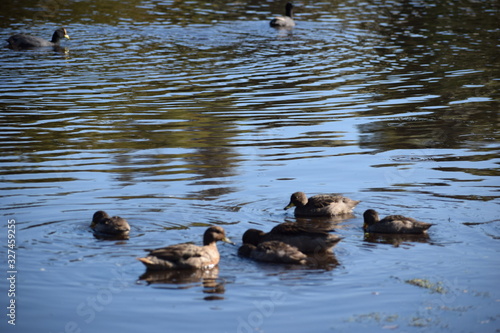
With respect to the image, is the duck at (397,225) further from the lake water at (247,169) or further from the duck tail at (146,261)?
the duck tail at (146,261)

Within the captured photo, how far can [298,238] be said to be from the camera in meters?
11.9

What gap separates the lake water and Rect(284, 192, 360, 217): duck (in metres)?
0.26

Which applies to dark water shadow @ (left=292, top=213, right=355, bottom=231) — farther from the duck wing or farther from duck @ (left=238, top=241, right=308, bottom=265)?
the duck wing

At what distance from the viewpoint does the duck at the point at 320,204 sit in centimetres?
1358

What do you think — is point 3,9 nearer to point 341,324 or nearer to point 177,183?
point 177,183

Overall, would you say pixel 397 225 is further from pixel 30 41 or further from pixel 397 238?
pixel 30 41

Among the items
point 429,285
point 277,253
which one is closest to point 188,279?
point 277,253

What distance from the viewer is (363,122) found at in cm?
2044

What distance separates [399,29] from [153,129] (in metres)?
19.6

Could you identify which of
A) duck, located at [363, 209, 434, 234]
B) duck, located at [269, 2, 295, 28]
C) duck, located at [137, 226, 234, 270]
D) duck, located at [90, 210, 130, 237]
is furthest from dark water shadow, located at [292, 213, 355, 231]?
duck, located at [269, 2, 295, 28]

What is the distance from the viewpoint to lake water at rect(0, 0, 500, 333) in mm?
10164

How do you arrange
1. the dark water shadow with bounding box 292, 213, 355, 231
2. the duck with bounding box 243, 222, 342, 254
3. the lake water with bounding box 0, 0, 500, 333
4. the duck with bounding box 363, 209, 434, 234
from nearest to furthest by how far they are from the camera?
the lake water with bounding box 0, 0, 500, 333
the duck with bounding box 243, 222, 342, 254
the duck with bounding box 363, 209, 434, 234
the dark water shadow with bounding box 292, 213, 355, 231

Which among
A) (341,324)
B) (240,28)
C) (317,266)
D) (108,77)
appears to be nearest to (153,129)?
(108,77)

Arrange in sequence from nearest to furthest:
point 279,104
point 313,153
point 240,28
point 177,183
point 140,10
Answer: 1. point 177,183
2. point 313,153
3. point 279,104
4. point 240,28
5. point 140,10
